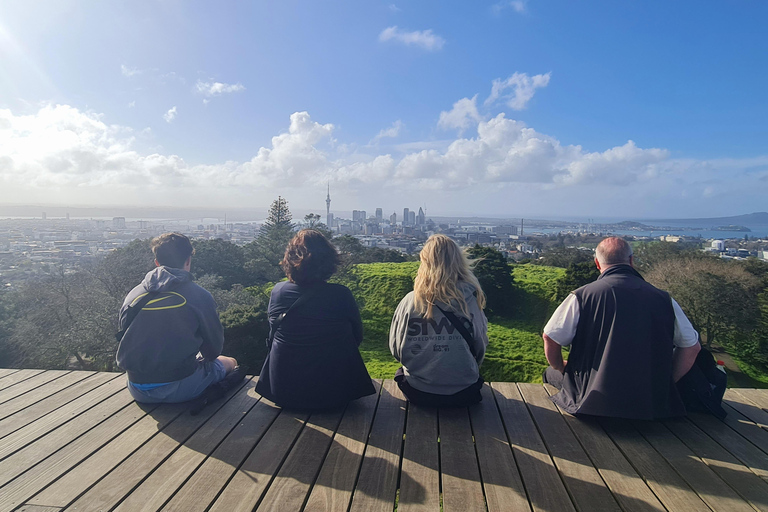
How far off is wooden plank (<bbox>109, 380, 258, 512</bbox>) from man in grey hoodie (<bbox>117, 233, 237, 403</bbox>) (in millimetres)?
331

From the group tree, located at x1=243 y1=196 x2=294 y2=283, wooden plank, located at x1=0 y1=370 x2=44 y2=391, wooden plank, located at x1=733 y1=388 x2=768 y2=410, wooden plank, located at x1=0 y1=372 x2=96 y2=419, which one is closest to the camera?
wooden plank, located at x1=0 y1=372 x2=96 y2=419

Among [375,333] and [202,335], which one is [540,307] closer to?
[375,333]

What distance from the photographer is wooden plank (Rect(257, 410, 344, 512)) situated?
6.34 feet

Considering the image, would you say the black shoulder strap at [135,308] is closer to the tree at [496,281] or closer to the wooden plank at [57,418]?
the wooden plank at [57,418]

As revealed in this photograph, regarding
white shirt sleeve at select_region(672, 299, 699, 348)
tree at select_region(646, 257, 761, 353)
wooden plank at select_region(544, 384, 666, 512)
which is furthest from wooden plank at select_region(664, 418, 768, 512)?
tree at select_region(646, 257, 761, 353)

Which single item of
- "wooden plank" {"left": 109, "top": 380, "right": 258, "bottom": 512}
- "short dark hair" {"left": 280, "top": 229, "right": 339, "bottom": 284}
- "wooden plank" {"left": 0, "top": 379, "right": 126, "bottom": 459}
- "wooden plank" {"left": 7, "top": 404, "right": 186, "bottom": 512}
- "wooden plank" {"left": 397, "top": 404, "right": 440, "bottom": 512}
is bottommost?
"wooden plank" {"left": 0, "top": 379, "right": 126, "bottom": 459}

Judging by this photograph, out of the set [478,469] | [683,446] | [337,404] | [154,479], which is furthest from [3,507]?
[683,446]

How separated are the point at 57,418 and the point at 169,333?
0.98 m

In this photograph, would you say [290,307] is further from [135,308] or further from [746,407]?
[746,407]

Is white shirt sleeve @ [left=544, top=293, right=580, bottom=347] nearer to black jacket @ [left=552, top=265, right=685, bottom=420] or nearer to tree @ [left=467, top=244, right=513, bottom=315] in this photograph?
black jacket @ [left=552, top=265, right=685, bottom=420]

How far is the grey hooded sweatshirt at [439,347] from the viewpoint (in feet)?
8.84

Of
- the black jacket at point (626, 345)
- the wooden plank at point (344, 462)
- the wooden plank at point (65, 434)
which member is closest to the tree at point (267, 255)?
the wooden plank at point (65, 434)

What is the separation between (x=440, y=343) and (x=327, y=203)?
58243 mm

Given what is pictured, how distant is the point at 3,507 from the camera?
190 centimetres
